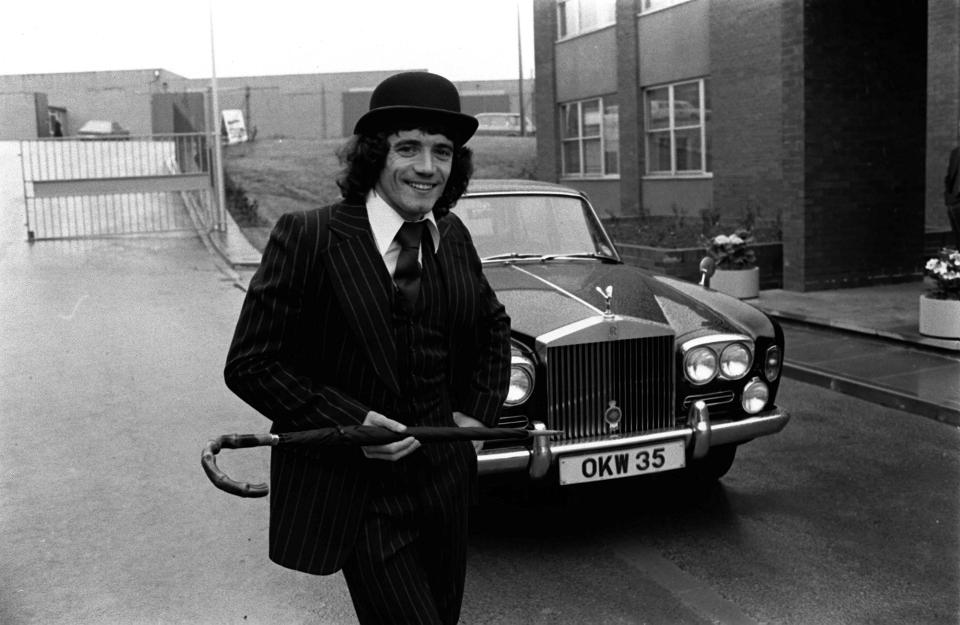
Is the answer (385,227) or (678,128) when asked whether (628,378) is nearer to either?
(385,227)

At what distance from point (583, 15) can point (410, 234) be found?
23823 millimetres

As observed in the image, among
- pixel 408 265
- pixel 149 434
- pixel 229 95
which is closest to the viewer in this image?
pixel 408 265

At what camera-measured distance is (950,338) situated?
30.3 feet

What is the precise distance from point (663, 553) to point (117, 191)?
21205mm

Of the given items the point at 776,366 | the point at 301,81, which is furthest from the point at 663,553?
the point at 301,81

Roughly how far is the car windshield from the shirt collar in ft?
11.6

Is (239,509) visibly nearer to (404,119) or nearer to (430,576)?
(430,576)

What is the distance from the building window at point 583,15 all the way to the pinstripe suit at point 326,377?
2206cm

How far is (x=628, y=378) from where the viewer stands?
15.7ft

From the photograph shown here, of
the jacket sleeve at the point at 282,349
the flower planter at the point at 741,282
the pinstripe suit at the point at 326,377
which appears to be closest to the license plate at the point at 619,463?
the pinstripe suit at the point at 326,377

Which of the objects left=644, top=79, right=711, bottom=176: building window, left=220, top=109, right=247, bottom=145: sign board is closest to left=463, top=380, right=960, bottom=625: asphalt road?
left=644, top=79, right=711, bottom=176: building window

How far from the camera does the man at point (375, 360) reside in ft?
7.97

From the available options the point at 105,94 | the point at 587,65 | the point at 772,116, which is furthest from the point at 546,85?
the point at 105,94

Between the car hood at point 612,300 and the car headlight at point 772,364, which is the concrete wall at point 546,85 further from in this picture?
the car headlight at point 772,364
